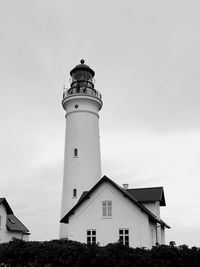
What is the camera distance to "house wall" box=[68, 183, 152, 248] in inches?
825

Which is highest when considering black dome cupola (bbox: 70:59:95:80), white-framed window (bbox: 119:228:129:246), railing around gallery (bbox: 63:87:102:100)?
black dome cupola (bbox: 70:59:95:80)

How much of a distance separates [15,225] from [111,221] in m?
12.2

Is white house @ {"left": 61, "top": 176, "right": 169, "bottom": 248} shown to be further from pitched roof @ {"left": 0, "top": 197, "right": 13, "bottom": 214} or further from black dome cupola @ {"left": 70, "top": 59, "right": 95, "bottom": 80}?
black dome cupola @ {"left": 70, "top": 59, "right": 95, "bottom": 80}

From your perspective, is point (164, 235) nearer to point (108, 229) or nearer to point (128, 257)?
point (108, 229)

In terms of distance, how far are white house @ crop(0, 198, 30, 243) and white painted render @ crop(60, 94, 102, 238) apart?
14.3 feet

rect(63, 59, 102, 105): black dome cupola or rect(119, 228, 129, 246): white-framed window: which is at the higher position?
rect(63, 59, 102, 105): black dome cupola

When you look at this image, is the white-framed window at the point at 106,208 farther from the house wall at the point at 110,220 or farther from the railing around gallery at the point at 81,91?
the railing around gallery at the point at 81,91

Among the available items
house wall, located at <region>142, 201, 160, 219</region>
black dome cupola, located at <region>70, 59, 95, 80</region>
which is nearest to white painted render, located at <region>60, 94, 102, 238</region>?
black dome cupola, located at <region>70, 59, 95, 80</region>

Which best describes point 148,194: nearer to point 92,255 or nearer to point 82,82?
point 92,255

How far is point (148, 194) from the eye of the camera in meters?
24.2

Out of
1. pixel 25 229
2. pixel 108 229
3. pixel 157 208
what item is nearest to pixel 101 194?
pixel 108 229

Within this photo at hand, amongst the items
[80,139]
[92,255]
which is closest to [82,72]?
[80,139]

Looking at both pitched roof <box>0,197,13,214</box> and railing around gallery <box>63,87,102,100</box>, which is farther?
railing around gallery <box>63,87,102,100</box>

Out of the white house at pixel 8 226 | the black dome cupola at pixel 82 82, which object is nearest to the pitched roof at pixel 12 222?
the white house at pixel 8 226
